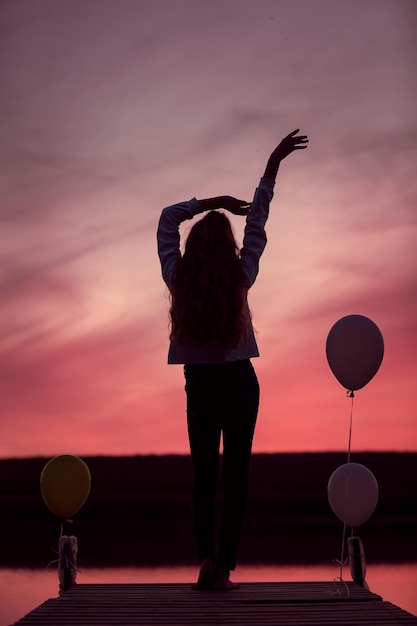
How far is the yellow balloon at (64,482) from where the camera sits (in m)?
5.70

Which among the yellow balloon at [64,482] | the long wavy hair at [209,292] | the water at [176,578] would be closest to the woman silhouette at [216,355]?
the long wavy hair at [209,292]

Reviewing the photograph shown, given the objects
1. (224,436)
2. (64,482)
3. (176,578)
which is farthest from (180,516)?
(224,436)

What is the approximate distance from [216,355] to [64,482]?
7.41 ft

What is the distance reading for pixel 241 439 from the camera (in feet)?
12.8

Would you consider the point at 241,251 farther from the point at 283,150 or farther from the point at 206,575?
the point at 206,575

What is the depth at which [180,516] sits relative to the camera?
19.3m

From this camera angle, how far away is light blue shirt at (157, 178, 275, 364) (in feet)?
12.7

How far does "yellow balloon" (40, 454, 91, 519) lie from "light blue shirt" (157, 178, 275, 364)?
208cm

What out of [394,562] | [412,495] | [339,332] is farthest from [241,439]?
[412,495]

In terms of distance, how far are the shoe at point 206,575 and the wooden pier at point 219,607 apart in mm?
41

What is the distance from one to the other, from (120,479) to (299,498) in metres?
6.51

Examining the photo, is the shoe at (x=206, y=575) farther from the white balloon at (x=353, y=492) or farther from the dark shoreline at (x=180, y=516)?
the dark shoreline at (x=180, y=516)

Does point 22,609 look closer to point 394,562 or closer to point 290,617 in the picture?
point 290,617

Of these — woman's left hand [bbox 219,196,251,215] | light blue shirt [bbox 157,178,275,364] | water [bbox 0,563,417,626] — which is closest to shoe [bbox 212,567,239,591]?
light blue shirt [bbox 157,178,275,364]
